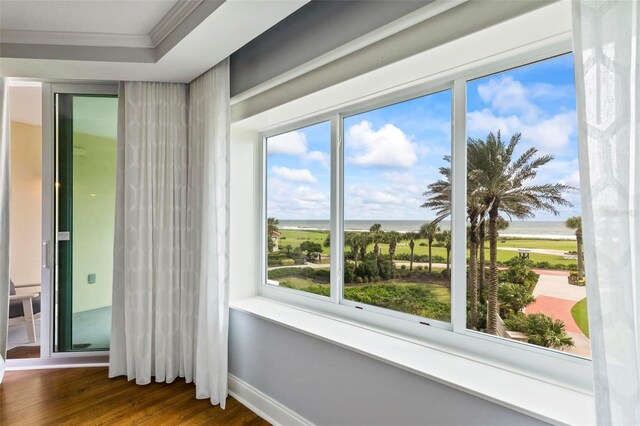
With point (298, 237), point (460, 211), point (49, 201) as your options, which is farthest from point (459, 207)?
point (49, 201)

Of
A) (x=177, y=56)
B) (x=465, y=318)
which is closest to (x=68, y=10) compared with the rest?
(x=177, y=56)

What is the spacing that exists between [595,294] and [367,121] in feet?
4.76

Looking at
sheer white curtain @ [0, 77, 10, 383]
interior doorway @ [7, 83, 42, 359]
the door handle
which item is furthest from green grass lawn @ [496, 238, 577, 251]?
interior doorway @ [7, 83, 42, 359]

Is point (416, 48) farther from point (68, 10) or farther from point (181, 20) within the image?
point (68, 10)

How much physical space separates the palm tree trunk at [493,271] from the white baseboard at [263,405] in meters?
Answer: 1.20

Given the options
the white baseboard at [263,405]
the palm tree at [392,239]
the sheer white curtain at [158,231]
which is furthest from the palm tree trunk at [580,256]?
the sheer white curtain at [158,231]

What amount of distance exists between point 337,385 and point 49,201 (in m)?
2.79

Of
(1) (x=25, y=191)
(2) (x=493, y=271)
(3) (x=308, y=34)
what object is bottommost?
(2) (x=493, y=271)

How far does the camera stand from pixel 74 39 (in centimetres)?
225

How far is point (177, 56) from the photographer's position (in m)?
2.15

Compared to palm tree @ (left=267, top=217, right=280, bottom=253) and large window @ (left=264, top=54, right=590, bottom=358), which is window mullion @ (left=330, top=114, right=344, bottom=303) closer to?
large window @ (left=264, top=54, right=590, bottom=358)

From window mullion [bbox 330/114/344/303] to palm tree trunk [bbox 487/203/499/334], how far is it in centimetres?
92

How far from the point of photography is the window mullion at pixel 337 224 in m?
2.19

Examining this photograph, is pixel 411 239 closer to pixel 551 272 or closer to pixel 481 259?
pixel 481 259
